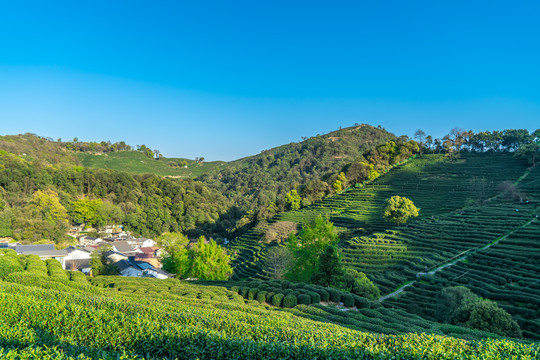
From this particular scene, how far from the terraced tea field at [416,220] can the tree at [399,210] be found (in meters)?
1.44

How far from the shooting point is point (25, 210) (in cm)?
6178

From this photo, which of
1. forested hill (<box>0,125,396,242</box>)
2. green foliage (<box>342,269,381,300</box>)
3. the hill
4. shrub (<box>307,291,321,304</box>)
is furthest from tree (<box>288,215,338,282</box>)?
forested hill (<box>0,125,396,242</box>)

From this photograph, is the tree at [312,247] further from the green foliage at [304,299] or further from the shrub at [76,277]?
the shrub at [76,277]

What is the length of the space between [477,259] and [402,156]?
214 feet

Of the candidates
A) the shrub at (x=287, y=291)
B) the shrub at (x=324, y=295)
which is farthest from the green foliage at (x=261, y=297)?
the shrub at (x=324, y=295)

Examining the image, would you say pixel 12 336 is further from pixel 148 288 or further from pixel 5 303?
pixel 148 288

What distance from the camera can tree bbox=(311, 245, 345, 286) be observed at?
83.0 ft

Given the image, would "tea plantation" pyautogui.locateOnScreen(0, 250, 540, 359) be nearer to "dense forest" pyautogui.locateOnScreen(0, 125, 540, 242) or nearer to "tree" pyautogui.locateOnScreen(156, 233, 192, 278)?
"tree" pyautogui.locateOnScreen(156, 233, 192, 278)

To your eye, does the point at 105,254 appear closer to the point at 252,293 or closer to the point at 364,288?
the point at 252,293

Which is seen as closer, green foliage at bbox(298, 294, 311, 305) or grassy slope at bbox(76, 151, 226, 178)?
green foliage at bbox(298, 294, 311, 305)

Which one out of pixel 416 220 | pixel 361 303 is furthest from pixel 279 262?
pixel 416 220

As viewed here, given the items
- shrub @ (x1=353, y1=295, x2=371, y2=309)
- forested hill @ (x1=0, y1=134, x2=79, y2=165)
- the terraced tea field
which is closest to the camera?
shrub @ (x1=353, y1=295, x2=371, y2=309)

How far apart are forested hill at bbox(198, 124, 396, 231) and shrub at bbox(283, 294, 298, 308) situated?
90.3 metres

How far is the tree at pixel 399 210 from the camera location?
4812 centimetres
